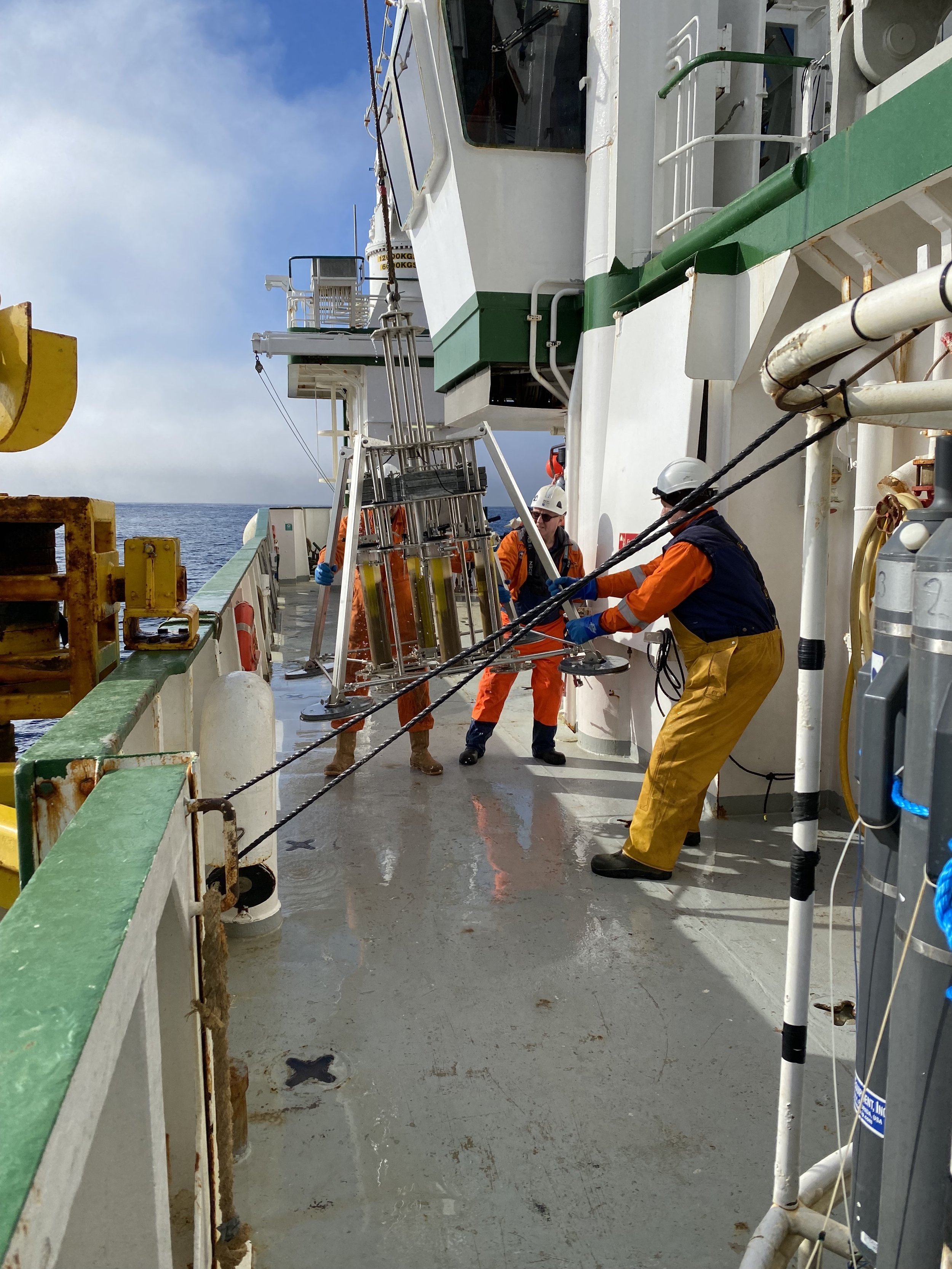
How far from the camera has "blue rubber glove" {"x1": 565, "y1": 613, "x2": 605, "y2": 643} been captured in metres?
4.71

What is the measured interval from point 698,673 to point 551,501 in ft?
7.07

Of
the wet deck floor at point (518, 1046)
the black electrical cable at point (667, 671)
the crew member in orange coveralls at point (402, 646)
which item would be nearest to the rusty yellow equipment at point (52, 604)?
the wet deck floor at point (518, 1046)

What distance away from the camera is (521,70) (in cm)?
621

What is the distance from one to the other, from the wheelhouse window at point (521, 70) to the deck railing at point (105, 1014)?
538cm

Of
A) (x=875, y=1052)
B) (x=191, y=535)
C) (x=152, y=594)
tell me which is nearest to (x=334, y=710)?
(x=152, y=594)

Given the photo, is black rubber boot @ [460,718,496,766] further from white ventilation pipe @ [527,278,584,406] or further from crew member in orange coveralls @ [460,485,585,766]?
white ventilation pipe @ [527,278,584,406]

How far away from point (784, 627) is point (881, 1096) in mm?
3448

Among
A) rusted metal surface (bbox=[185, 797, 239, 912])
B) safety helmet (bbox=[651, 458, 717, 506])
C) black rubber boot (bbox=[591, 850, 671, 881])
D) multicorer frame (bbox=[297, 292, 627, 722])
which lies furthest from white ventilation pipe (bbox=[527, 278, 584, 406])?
rusted metal surface (bbox=[185, 797, 239, 912])

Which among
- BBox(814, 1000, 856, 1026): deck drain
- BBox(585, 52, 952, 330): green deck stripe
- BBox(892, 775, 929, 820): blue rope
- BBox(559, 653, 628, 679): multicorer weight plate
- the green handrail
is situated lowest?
BBox(814, 1000, 856, 1026): deck drain

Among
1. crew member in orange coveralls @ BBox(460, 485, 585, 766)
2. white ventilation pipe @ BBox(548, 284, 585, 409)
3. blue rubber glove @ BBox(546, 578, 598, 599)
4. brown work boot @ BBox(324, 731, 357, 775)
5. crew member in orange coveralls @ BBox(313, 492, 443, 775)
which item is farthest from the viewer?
white ventilation pipe @ BBox(548, 284, 585, 409)

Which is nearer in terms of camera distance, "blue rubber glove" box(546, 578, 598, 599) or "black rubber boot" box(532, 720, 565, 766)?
"blue rubber glove" box(546, 578, 598, 599)

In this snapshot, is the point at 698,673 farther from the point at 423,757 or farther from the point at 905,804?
the point at 905,804

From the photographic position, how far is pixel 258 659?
276 inches

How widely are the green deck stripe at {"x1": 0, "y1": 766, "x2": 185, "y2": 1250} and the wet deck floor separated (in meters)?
1.27
